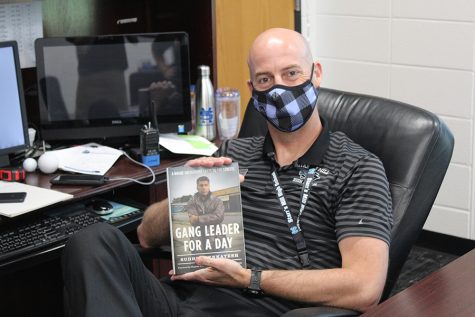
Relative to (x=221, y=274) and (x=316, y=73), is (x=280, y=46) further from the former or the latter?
(x=221, y=274)

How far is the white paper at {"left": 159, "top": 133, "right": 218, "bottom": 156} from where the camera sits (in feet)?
9.58

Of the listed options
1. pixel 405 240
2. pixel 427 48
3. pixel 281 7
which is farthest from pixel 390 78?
pixel 405 240

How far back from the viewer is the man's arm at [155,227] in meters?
2.32

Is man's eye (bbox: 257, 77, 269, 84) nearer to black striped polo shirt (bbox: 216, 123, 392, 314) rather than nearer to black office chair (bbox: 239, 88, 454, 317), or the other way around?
black striped polo shirt (bbox: 216, 123, 392, 314)

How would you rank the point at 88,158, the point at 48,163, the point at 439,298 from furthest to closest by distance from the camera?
the point at 88,158, the point at 48,163, the point at 439,298

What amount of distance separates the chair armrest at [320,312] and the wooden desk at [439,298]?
0.69ft

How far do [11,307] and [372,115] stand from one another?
1.51 m

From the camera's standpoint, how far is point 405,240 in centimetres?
216

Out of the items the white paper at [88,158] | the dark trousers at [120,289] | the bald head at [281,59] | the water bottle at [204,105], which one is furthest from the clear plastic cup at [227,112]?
the dark trousers at [120,289]

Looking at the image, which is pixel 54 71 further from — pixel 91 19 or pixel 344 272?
pixel 344 272

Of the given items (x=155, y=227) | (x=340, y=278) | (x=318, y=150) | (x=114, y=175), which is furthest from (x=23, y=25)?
(x=340, y=278)

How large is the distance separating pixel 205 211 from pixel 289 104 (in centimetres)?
39

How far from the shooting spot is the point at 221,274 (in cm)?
213

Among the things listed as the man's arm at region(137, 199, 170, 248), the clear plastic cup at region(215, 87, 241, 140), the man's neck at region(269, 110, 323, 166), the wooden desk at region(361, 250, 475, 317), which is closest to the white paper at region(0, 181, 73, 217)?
the man's arm at region(137, 199, 170, 248)
